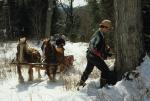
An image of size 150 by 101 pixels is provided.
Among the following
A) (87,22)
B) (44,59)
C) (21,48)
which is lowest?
(44,59)

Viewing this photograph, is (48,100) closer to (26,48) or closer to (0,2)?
(26,48)

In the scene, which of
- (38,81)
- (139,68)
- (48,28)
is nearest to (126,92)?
(139,68)

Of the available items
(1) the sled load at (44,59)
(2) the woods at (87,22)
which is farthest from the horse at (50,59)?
(2) the woods at (87,22)

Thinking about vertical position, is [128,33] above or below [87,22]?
above

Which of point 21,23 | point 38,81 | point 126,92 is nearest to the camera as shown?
point 126,92

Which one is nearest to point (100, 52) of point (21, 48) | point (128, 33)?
point (128, 33)

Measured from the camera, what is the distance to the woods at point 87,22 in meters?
9.40

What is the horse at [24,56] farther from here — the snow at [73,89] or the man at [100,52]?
the man at [100,52]

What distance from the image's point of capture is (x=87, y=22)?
33.6 meters

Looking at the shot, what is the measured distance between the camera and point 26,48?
1289 cm

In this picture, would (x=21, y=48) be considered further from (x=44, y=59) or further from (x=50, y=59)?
(x=50, y=59)

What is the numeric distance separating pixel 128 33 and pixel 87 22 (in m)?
24.3

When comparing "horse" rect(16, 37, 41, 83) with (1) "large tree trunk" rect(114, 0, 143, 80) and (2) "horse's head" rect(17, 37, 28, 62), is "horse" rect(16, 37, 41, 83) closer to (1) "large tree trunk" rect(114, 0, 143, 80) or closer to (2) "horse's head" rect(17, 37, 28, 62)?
(2) "horse's head" rect(17, 37, 28, 62)

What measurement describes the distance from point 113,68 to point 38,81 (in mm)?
3415
